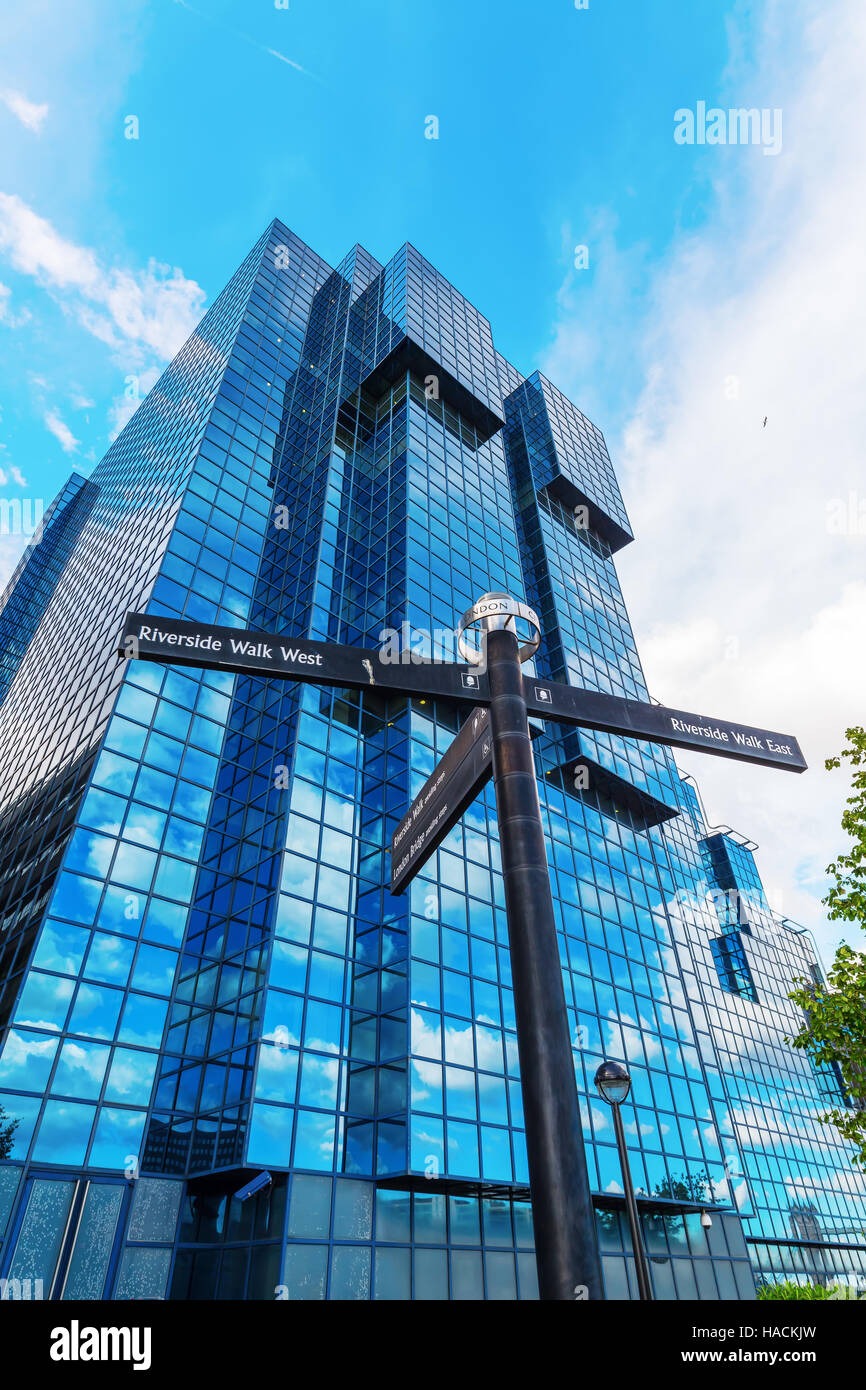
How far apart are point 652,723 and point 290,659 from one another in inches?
136

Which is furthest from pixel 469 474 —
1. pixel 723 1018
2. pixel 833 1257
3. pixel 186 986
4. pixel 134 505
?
pixel 833 1257

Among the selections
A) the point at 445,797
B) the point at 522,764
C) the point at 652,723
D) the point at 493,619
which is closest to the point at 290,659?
the point at 445,797

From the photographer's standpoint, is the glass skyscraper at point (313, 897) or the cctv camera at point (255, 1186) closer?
the cctv camera at point (255, 1186)

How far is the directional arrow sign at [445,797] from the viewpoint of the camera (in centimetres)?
674

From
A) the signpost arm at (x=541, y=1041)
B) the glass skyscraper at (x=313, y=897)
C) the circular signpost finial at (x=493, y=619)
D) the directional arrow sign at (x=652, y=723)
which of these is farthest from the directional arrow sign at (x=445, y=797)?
the glass skyscraper at (x=313, y=897)

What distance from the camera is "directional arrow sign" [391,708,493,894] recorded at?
6742mm

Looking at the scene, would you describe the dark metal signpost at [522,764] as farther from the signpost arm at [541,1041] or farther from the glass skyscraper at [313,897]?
the glass skyscraper at [313,897]

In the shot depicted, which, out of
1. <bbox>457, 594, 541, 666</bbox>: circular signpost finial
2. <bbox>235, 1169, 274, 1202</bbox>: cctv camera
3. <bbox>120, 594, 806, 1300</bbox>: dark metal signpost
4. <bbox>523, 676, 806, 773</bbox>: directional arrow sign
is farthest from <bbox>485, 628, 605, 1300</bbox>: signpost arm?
<bbox>235, 1169, 274, 1202</bbox>: cctv camera

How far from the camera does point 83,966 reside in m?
19.3

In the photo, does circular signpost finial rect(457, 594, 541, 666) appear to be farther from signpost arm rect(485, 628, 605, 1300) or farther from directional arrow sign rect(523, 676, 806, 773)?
signpost arm rect(485, 628, 605, 1300)

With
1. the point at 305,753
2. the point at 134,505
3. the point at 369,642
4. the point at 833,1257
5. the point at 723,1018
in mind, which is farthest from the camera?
the point at 723,1018

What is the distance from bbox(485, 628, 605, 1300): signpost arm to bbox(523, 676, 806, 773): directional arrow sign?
450mm
